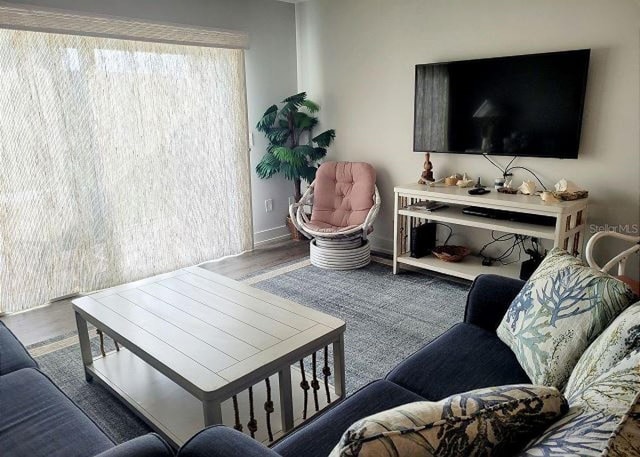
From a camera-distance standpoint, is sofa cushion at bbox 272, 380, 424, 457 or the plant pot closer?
sofa cushion at bbox 272, 380, 424, 457

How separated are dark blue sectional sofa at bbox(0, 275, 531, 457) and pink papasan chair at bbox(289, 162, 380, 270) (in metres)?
2.02

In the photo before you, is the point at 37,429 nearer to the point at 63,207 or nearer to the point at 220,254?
the point at 63,207

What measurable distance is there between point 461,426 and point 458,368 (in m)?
0.89

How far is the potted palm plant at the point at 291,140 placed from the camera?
4461 millimetres

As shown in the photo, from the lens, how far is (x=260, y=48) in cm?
449

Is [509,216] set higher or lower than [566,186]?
lower

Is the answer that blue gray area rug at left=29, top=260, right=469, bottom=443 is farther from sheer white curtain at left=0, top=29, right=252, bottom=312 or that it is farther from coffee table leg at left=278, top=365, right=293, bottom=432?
sheer white curtain at left=0, top=29, right=252, bottom=312

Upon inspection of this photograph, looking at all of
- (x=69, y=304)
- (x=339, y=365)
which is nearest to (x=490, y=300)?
(x=339, y=365)

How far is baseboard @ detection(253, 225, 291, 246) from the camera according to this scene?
484 cm

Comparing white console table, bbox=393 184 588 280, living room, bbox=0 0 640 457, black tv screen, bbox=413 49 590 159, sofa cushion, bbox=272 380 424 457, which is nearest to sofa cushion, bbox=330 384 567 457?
living room, bbox=0 0 640 457

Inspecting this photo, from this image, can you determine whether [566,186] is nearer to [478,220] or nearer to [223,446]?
[478,220]

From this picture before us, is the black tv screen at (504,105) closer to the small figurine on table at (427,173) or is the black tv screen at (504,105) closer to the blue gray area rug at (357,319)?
the small figurine on table at (427,173)

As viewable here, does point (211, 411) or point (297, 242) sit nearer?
point (211, 411)

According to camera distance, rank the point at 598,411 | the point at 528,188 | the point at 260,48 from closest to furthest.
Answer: the point at 598,411, the point at 528,188, the point at 260,48
